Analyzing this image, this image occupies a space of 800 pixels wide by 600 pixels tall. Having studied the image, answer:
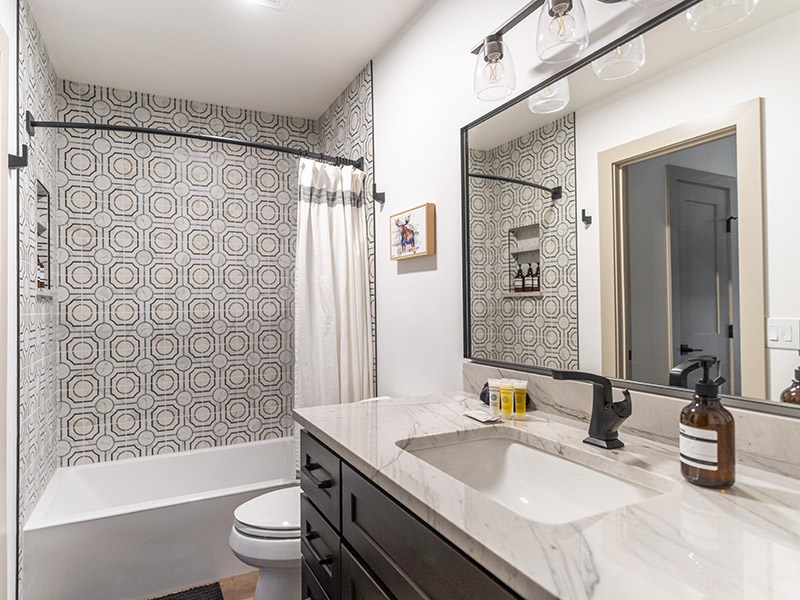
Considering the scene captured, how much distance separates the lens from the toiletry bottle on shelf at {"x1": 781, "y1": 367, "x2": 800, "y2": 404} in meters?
0.83

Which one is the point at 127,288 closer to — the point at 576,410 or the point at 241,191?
the point at 241,191

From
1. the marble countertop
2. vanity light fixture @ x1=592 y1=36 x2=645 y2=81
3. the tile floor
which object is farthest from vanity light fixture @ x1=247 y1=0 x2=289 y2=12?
the tile floor

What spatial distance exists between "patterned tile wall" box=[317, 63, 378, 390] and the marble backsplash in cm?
115

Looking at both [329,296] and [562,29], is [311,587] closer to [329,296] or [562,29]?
[329,296]

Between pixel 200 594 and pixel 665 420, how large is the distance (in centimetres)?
204

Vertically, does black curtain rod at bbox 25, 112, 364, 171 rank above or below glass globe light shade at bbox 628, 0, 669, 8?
above

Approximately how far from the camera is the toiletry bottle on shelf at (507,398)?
1.35 m

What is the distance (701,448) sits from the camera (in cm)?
A: 78

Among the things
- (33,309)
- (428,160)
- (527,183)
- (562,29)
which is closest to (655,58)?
(562,29)

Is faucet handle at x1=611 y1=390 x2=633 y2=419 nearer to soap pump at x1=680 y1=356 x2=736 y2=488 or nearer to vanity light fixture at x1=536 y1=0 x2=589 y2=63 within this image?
soap pump at x1=680 y1=356 x2=736 y2=488

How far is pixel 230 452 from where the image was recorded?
3008 millimetres

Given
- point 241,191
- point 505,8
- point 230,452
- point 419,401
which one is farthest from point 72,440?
point 505,8

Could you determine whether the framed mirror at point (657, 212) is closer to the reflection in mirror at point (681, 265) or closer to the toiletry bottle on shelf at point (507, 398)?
the reflection in mirror at point (681, 265)

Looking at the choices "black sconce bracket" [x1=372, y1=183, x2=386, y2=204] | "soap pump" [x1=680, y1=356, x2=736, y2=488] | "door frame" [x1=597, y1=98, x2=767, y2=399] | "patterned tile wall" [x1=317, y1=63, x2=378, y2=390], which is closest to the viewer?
"soap pump" [x1=680, y1=356, x2=736, y2=488]
